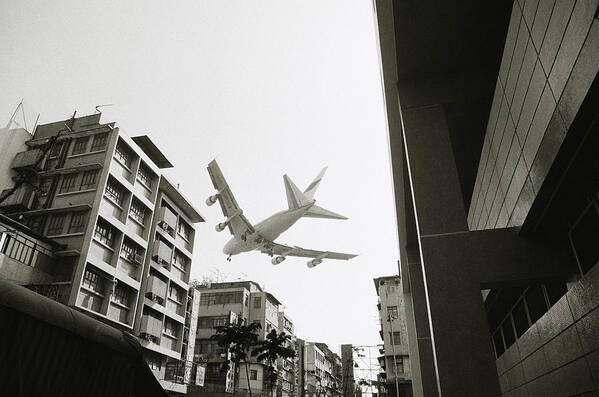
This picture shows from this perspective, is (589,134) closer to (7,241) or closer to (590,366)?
(590,366)

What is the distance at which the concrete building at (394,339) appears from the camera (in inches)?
2153

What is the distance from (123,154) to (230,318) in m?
29.5

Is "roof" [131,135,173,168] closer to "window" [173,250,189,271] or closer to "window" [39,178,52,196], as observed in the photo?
"window" [39,178,52,196]

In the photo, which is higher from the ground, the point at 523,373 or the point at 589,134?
the point at 589,134

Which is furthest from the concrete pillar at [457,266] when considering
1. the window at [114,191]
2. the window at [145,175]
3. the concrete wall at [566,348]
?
the window at [145,175]

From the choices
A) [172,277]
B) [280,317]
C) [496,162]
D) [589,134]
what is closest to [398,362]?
[280,317]

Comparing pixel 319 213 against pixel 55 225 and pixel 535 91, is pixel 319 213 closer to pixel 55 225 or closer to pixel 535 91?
pixel 55 225

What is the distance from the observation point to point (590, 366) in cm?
756

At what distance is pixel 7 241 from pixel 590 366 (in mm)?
Result: 28273

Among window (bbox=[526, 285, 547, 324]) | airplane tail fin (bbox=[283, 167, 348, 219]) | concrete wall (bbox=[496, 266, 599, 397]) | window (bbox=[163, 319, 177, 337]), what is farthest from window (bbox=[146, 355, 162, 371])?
window (bbox=[526, 285, 547, 324])

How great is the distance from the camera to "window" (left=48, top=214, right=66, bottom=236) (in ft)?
98.8

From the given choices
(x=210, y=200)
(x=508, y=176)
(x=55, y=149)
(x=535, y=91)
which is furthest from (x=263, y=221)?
(x=535, y=91)

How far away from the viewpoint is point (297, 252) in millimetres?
34719

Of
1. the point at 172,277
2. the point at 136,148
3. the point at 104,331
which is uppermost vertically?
the point at 136,148
